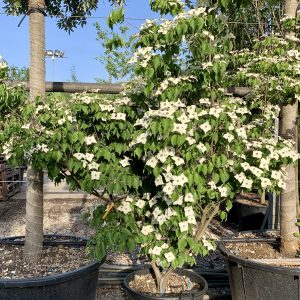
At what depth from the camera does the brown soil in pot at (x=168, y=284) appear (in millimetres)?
2754

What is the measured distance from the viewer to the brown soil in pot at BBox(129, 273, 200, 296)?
9.04ft

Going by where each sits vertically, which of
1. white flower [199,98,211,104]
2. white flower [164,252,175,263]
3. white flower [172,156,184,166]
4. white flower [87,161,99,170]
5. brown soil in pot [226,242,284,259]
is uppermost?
white flower [199,98,211,104]

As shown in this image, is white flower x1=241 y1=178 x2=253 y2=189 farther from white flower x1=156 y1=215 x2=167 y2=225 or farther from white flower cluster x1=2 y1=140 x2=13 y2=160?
white flower cluster x1=2 y1=140 x2=13 y2=160

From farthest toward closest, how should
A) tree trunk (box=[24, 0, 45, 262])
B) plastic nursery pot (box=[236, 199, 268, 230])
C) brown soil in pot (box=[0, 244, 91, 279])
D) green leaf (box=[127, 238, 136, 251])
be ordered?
plastic nursery pot (box=[236, 199, 268, 230]), tree trunk (box=[24, 0, 45, 262]), brown soil in pot (box=[0, 244, 91, 279]), green leaf (box=[127, 238, 136, 251])

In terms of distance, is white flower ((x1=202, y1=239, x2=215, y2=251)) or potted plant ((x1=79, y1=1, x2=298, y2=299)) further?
white flower ((x1=202, y1=239, x2=215, y2=251))

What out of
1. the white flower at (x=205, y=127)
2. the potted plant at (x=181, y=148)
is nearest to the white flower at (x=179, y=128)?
the potted plant at (x=181, y=148)

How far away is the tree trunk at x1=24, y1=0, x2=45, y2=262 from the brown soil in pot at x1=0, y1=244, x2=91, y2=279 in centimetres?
8

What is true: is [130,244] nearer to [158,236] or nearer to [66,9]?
[158,236]

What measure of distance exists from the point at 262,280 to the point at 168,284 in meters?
0.64

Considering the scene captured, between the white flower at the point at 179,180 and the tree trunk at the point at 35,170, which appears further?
the tree trunk at the point at 35,170

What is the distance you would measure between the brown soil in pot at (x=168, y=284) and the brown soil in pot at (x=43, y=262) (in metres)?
0.38

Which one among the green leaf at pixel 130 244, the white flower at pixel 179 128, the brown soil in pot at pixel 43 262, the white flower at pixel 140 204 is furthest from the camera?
the brown soil in pot at pixel 43 262

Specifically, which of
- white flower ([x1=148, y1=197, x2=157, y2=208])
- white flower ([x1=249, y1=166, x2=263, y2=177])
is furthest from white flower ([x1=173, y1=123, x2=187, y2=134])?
white flower ([x1=148, y1=197, x2=157, y2=208])

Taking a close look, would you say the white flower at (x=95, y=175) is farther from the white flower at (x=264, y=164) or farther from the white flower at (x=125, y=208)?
the white flower at (x=264, y=164)
